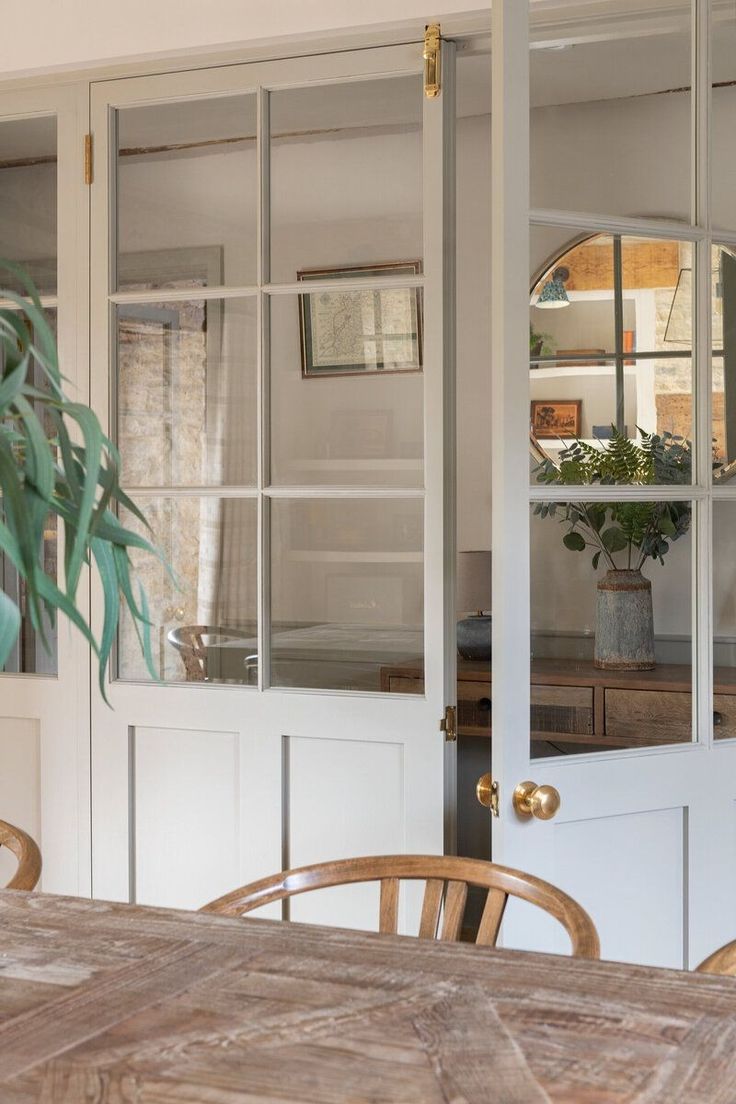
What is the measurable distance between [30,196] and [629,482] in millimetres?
1750

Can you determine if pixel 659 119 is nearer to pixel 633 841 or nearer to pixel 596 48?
pixel 596 48

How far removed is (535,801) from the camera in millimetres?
2012

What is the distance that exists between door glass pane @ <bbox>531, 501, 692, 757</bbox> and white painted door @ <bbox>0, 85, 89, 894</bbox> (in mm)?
1307

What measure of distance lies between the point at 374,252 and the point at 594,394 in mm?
Result: 752

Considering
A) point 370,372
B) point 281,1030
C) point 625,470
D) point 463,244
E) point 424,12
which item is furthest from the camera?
point 463,244

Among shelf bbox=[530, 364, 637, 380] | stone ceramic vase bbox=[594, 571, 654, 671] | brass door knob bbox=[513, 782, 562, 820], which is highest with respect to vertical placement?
shelf bbox=[530, 364, 637, 380]

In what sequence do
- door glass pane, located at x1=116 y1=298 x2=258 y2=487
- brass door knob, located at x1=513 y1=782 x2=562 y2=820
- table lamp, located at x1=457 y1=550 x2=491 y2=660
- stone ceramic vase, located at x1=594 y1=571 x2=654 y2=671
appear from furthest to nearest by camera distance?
table lamp, located at x1=457 y1=550 x2=491 y2=660
door glass pane, located at x1=116 y1=298 x2=258 y2=487
stone ceramic vase, located at x1=594 y1=571 x2=654 y2=671
brass door knob, located at x1=513 y1=782 x2=562 y2=820

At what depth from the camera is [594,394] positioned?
7.18 ft

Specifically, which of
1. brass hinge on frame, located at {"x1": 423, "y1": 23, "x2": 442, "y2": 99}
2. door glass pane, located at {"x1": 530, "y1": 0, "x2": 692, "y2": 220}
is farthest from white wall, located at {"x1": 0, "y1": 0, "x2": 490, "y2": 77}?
door glass pane, located at {"x1": 530, "y1": 0, "x2": 692, "y2": 220}

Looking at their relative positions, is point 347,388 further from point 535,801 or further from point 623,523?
point 535,801

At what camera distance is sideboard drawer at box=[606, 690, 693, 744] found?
2199 millimetres

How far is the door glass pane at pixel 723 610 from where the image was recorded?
2199 mm

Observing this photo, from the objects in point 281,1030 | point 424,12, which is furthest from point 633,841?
point 424,12

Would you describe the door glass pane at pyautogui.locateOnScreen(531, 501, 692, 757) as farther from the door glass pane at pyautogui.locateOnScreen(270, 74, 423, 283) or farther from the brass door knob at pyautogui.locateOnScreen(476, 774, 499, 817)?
the door glass pane at pyautogui.locateOnScreen(270, 74, 423, 283)
